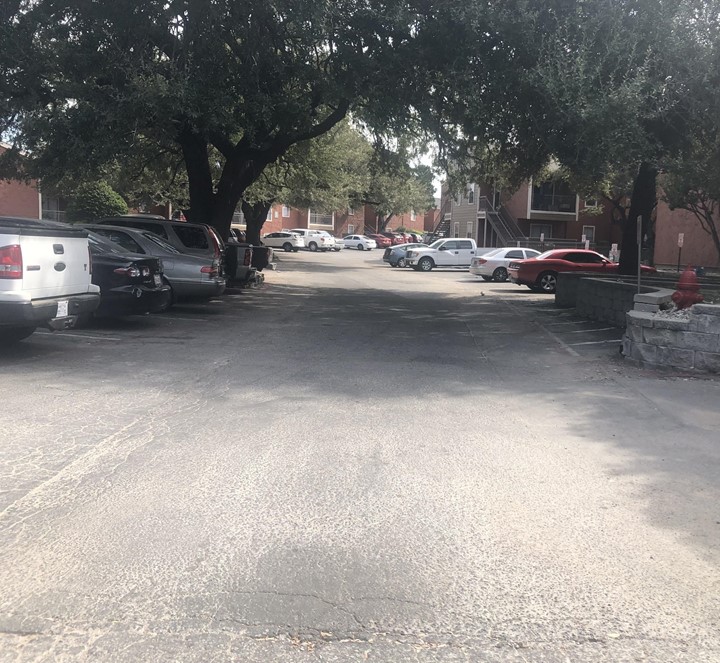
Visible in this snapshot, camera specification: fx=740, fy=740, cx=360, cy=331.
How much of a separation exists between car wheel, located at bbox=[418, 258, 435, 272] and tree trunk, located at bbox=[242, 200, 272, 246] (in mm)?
8677

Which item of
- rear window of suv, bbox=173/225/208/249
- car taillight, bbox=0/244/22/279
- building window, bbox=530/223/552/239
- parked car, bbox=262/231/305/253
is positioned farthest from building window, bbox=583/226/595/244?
car taillight, bbox=0/244/22/279

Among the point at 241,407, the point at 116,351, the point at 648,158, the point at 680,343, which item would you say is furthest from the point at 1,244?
the point at 648,158

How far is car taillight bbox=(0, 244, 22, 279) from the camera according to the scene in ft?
27.2

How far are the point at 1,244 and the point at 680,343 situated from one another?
846 cm

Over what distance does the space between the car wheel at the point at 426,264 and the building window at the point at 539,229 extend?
55.2 feet

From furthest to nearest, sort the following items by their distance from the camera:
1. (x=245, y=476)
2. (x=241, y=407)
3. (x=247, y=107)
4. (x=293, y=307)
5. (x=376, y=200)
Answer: (x=376, y=200), (x=293, y=307), (x=247, y=107), (x=241, y=407), (x=245, y=476)

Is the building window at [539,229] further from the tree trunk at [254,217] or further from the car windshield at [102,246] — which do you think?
the car windshield at [102,246]

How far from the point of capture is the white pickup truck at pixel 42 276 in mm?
8336

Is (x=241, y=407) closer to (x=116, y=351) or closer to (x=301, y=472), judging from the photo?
(x=301, y=472)

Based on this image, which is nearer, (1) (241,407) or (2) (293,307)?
(1) (241,407)

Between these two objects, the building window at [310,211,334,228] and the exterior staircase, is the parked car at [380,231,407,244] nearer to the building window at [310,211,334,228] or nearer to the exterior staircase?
the building window at [310,211,334,228]

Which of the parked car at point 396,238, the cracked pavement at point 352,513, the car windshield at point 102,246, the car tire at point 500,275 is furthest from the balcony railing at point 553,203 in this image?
the cracked pavement at point 352,513

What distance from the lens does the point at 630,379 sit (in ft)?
31.0

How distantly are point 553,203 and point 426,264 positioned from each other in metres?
16.4
